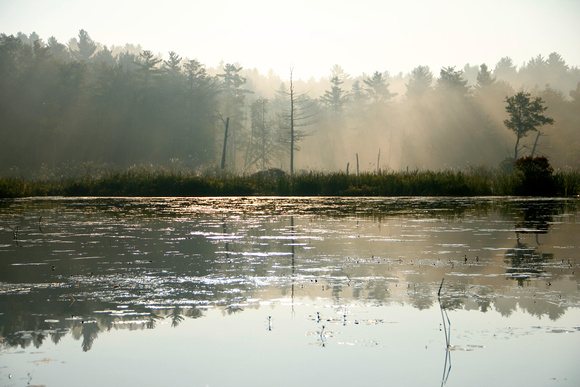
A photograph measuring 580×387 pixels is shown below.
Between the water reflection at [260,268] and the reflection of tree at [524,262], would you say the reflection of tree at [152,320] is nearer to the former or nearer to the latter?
the water reflection at [260,268]

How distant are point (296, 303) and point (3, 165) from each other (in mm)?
84957

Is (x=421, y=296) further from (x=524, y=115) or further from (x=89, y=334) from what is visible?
(x=524, y=115)

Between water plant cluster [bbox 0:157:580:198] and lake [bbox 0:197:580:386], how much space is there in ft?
72.8

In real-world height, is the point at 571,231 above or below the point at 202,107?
below

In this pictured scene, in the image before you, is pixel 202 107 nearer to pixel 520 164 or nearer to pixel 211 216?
pixel 520 164

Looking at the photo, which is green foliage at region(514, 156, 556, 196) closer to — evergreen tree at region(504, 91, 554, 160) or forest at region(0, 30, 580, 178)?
evergreen tree at region(504, 91, 554, 160)

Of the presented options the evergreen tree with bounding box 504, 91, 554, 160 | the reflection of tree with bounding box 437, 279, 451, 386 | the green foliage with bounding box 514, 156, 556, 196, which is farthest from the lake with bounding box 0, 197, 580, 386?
the evergreen tree with bounding box 504, 91, 554, 160

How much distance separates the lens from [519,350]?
6418 millimetres

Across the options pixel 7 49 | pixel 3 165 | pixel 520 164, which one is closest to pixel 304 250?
pixel 520 164

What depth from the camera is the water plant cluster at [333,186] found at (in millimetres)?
37781

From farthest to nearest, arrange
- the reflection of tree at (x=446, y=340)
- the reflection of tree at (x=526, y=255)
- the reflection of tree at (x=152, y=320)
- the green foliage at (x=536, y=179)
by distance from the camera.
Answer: the green foliage at (x=536, y=179)
the reflection of tree at (x=526, y=255)
the reflection of tree at (x=152, y=320)
the reflection of tree at (x=446, y=340)

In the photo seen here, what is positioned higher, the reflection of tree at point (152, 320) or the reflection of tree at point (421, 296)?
the reflection of tree at point (421, 296)

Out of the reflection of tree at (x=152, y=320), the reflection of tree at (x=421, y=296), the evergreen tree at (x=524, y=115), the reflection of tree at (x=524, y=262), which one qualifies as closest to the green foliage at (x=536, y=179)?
the reflection of tree at (x=524, y=262)

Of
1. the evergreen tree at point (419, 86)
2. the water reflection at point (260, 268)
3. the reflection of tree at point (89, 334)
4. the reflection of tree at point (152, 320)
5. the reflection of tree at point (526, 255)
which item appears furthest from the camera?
the evergreen tree at point (419, 86)
